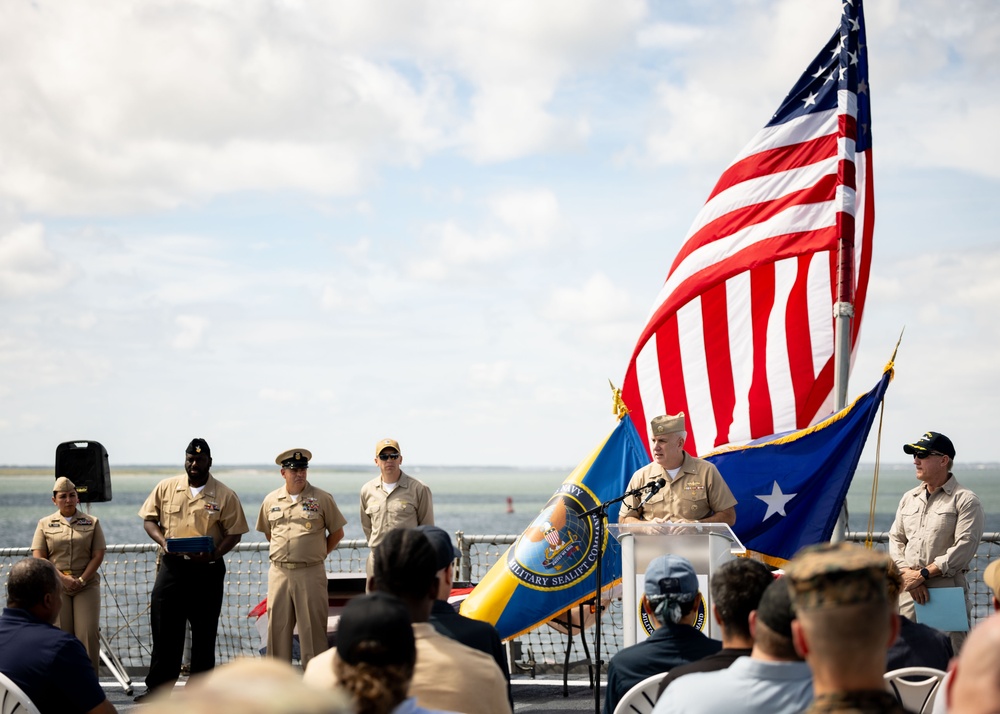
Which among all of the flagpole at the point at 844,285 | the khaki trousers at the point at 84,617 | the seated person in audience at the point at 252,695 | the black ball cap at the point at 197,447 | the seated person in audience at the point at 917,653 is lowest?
the khaki trousers at the point at 84,617

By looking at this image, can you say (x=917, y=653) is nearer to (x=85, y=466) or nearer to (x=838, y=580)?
(x=838, y=580)

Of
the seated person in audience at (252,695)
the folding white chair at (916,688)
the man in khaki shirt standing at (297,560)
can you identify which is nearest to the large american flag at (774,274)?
the man in khaki shirt standing at (297,560)

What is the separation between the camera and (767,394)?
721 cm

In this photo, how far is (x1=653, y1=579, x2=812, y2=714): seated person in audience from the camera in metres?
2.50

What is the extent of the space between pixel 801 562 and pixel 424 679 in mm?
1232

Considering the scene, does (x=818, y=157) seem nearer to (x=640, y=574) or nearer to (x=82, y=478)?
(x=640, y=574)

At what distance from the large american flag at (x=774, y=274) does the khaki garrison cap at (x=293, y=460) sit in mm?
2414

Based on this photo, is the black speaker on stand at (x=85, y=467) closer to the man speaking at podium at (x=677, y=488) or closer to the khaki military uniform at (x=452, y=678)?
the man speaking at podium at (x=677, y=488)

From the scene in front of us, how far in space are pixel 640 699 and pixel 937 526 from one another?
3.31 meters

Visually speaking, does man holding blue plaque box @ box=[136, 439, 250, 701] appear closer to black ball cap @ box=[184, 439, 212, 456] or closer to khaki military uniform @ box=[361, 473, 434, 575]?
black ball cap @ box=[184, 439, 212, 456]

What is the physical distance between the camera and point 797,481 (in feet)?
22.2

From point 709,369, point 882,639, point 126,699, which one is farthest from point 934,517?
point 126,699

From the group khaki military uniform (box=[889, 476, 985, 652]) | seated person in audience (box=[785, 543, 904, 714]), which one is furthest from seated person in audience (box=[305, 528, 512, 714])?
khaki military uniform (box=[889, 476, 985, 652])

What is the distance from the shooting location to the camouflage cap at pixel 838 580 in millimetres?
1853
